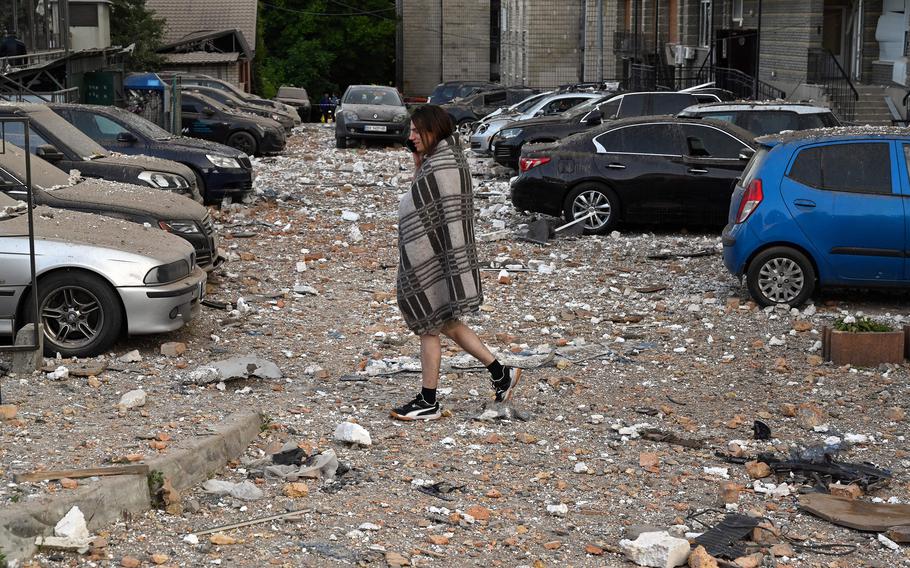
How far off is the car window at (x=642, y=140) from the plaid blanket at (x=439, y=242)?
909 cm

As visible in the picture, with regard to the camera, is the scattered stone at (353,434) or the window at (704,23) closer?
the scattered stone at (353,434)

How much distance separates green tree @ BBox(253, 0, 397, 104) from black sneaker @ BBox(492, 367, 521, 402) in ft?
215

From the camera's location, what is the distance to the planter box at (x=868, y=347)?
9.55 m

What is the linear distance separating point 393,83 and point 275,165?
5009cm

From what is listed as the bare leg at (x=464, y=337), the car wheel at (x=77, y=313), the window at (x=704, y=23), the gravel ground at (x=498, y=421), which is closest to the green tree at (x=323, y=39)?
the window at (x=704, y=23)

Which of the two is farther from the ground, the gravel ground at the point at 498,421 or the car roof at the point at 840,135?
the car roof at the point at 840,135

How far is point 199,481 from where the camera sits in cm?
634

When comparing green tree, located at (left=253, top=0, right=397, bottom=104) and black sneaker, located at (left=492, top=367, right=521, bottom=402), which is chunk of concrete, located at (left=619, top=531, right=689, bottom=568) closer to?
black sneaker, located at (left=492, top=367, right=521, bottom=402)

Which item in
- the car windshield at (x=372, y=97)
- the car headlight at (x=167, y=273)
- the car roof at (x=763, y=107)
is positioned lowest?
the car headlight at (x=167, y=273)

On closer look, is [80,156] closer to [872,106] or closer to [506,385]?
[506,385]

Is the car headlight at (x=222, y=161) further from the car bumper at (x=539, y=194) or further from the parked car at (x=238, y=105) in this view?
the parked car at (x=238, y=105)

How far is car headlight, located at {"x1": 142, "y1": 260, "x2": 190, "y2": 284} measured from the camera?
945cm

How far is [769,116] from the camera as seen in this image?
1797 centimetres

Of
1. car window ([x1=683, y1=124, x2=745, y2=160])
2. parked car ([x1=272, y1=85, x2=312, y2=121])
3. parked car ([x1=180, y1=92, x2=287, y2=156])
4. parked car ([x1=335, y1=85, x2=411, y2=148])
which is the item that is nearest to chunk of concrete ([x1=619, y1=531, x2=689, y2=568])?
car window ([x1=683, y1=124, x2=745, y2=160])
